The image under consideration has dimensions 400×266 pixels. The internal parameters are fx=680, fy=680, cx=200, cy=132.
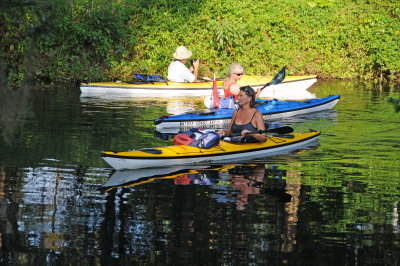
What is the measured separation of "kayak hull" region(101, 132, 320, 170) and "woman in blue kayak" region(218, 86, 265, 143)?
0.16 meters

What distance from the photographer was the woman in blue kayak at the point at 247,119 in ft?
29.6

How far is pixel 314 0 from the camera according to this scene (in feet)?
78.1

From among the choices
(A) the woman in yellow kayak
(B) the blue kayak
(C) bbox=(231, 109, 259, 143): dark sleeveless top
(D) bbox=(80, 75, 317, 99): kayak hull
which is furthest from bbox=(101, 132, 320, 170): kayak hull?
(D) bbox=(80, 75, 317, 99): kayak hull

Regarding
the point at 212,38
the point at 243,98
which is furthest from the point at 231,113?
the point at 212,38

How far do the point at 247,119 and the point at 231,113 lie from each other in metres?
2.97

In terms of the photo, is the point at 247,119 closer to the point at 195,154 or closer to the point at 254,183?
the point at 195,154

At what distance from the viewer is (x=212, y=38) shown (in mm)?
21125

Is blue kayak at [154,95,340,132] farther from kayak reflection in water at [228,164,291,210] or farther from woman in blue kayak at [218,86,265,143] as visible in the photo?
kayak reflection in water at [228,164,291,210]

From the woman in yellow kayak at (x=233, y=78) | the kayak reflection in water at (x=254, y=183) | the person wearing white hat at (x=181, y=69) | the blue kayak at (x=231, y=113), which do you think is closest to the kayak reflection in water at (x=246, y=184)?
the kayak reflection in water at (x=254, y=183)

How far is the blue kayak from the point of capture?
11789mm

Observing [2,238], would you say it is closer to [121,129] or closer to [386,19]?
[121,129]

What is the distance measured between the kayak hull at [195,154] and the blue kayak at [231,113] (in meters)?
2.00

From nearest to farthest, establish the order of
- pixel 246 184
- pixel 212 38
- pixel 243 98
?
pixel 246 184
pixel 243 98
pixel 212 38

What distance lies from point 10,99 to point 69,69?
1466cm
